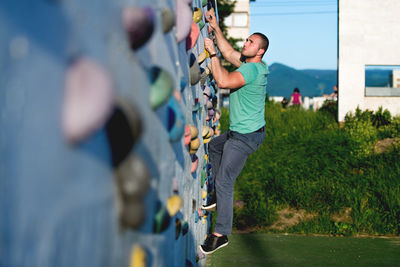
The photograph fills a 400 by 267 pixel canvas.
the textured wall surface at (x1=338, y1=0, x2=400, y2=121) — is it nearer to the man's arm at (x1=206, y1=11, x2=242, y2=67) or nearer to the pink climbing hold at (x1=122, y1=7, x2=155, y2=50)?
the man's arm at (x1=206, y1=11, x2=242, y2=67)

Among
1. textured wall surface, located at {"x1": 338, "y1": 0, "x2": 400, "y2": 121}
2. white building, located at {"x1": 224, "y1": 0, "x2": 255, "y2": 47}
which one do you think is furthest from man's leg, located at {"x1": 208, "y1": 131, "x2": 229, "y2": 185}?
white building, located at {"x1": 224, "y1": 0, "x2": 255, "y2": 47}

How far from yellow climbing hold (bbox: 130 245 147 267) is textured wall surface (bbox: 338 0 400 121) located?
1112cm

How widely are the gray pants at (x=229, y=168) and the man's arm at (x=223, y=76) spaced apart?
14.5 inches

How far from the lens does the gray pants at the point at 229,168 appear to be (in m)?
3.20

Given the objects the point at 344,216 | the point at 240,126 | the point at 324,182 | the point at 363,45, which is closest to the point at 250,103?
the point at 240,126

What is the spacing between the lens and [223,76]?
3.02 m

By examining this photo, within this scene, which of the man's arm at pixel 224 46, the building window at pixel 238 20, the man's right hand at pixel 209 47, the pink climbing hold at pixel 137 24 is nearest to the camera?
the pink climbing hold at pixel 137 24

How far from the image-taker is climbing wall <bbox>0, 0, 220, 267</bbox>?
0.68 metres

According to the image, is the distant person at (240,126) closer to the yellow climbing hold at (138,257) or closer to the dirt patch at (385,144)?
the yellow climbing hold at (138,257)

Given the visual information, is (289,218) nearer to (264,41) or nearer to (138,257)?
(264,41)

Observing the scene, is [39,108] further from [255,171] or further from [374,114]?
[374,114]

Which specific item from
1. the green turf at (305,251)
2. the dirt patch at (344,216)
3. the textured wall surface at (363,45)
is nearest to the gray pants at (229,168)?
the green turf at (305,251)

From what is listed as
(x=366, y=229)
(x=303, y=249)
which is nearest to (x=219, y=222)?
(x=303, y=249)

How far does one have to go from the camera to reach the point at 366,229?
19.1 feet
